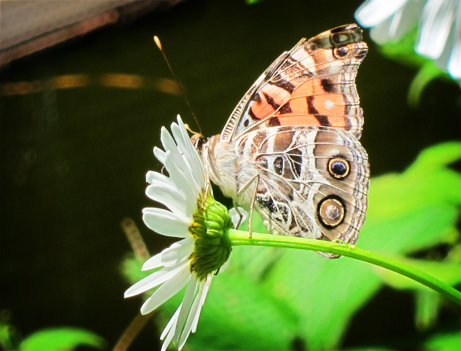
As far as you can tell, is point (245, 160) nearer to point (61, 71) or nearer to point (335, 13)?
point (61, 71)

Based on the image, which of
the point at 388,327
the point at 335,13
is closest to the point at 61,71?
the point at 335,13

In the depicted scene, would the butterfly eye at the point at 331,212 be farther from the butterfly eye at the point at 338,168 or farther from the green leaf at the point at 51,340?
the green leaf at the point at 51,340

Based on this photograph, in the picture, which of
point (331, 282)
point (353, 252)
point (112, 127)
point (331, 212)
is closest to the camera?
point (353, 252)

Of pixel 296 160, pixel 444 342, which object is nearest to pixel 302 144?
pixel 296 160

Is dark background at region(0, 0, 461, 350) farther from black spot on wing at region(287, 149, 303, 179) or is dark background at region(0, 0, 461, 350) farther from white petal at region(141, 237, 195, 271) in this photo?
white petal at region(141, 237, 195, 271)

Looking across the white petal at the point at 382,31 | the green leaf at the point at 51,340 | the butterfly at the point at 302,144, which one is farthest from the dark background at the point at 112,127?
the white petal at the point at 382,31

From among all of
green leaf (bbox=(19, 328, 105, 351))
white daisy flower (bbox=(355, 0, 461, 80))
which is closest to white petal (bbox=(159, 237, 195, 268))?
white daisy flower (bbox=(355, 0, 461, 80))

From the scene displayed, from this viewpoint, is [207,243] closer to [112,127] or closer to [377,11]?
[377,11]
